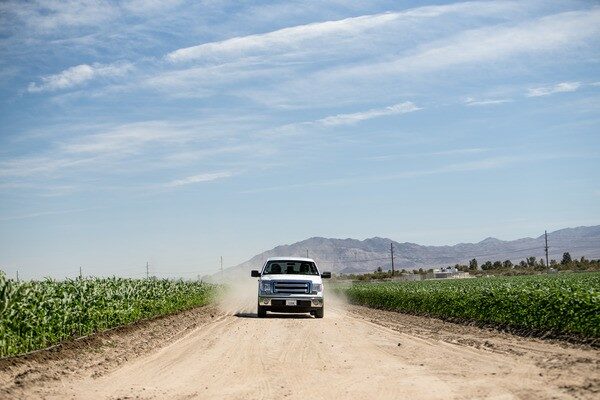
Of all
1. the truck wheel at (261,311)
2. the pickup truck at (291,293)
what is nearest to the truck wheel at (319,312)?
the pickup truck at (291,293)

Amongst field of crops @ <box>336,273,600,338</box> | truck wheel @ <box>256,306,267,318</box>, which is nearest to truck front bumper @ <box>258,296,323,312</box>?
truck wheel @ <box>256,306,267,318</box>

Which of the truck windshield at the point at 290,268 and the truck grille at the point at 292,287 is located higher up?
the truck windshield at the point at 290,268

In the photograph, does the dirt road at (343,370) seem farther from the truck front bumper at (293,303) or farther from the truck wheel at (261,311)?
the truck wheel at (261,311)

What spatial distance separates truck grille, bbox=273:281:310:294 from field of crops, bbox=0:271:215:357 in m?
5.80

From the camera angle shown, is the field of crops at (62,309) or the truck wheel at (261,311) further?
the truck wheel at (261,311)

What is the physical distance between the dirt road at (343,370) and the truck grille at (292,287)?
24.7 feet

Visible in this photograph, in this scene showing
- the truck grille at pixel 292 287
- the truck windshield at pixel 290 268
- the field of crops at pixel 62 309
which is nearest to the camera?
the field of crops at pixel 62 309

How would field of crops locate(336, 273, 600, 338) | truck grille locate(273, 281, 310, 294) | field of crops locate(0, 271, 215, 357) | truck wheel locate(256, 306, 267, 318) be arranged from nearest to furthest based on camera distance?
field of crops locate(0, 271, 215, 357)
field of crops locate(336, 273, 600, 338)
truck grille locate(273, 281, 310, 294)
truck wheel locate(256, 306, 267, 318)

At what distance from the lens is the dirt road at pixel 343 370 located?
11.6 meters

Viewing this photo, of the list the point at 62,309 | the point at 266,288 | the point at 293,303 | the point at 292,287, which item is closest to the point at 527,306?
the point at 293,303

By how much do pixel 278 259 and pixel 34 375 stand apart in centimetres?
1722

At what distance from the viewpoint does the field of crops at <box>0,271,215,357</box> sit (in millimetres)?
17141

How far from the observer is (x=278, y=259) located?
3078 cm

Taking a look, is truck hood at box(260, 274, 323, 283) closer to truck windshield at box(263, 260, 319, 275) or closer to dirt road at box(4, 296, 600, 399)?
truck windshield at box(263, 260, 319, 275)
